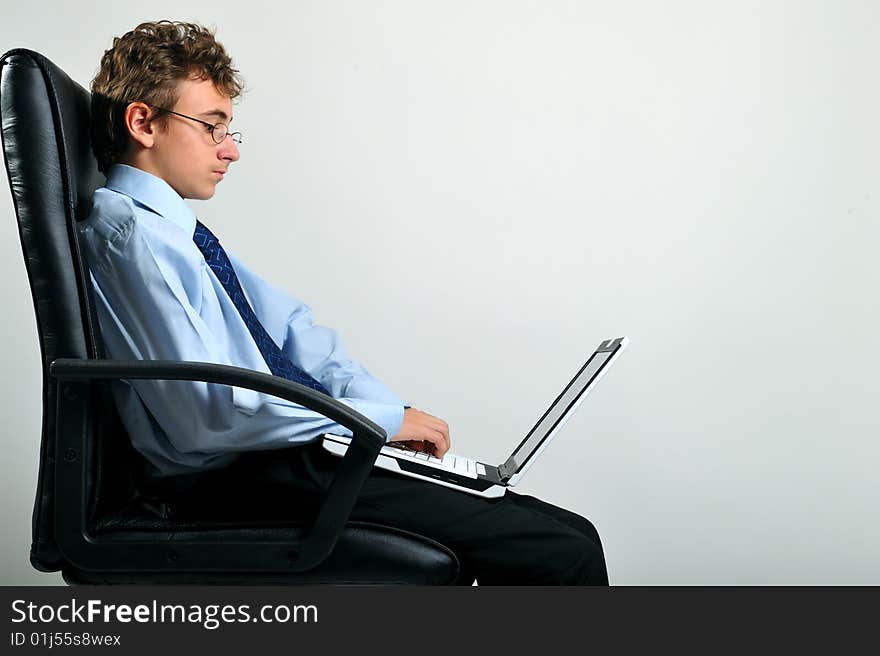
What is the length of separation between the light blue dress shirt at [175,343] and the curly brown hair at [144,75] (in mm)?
130

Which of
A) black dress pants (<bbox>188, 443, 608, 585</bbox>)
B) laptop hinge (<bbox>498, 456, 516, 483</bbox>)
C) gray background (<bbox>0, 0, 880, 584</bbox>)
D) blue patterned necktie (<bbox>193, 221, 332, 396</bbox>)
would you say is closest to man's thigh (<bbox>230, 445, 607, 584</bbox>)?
black dress pants (<bbox>188, 443, 608, 585</bbox>)

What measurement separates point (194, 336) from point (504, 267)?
1421 millimetres

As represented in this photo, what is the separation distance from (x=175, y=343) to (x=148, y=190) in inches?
12.2

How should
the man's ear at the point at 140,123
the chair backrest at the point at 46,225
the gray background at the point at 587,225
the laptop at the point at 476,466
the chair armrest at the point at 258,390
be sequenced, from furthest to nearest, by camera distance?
the gray background at the point at 587,225, the man's ear at the point at 140,123, the laptop at the point at 476,466, the chair backrest at the point at 46,225, the chair armrest at the point at 258,390

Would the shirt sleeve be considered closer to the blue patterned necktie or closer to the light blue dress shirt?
the light blue dress shirt

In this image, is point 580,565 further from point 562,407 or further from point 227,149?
point 227,149

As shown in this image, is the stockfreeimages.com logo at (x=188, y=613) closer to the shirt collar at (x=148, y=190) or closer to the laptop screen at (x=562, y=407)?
the laptop screen at (x=562, y=407)

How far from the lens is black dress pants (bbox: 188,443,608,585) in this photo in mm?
1300

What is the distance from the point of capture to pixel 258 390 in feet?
3.78

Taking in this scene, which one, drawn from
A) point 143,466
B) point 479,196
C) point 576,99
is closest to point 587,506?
point 479,196

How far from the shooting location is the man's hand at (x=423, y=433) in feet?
5.01

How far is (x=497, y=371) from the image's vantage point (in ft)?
8.61

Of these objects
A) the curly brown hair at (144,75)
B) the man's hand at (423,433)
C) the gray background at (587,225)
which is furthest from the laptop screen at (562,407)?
the gray background at (587,225)

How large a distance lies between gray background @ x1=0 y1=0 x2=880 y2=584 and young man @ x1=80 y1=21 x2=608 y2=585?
3.35 feet
